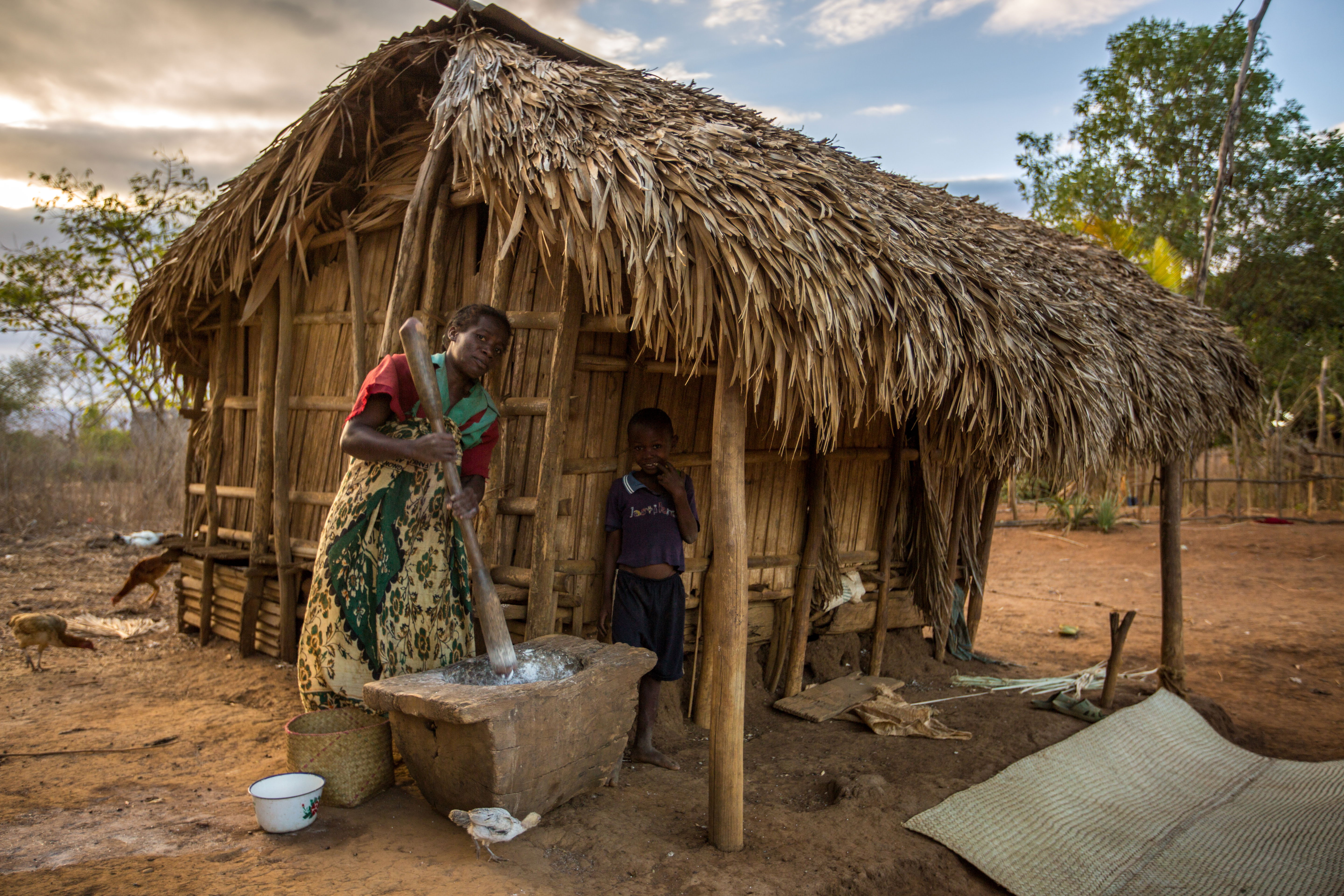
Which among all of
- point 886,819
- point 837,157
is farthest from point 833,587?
point 837,157

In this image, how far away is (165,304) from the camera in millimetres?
4902

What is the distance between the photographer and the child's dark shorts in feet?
11.4

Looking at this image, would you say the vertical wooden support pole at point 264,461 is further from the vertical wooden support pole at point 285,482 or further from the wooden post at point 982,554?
the wooden post at point 982,554

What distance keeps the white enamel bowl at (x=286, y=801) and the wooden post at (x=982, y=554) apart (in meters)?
4.86

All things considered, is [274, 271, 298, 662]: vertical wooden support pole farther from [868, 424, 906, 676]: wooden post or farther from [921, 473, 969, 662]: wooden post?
[921, 473, 969, 662]: wooden post

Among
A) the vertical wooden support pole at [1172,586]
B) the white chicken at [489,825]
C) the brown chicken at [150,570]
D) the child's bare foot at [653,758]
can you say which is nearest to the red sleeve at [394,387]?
the white chicken at [489,825]

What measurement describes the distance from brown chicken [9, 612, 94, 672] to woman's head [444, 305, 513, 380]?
340cm

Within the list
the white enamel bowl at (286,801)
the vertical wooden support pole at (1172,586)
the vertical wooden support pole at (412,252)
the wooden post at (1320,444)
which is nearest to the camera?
the white enamel bowl at (286,801)

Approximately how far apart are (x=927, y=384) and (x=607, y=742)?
1.86 m

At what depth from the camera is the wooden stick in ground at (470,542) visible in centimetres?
257

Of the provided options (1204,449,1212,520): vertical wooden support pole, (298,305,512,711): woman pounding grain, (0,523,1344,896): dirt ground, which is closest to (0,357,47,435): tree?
(0,523,1344,896): dirt ground

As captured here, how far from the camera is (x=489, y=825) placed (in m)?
2.34

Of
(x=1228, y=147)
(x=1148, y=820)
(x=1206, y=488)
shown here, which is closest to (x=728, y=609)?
(x=1148, y=820)

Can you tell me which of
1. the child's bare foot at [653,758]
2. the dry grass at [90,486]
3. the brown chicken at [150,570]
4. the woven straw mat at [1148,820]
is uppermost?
the dry grass at [90,486]
